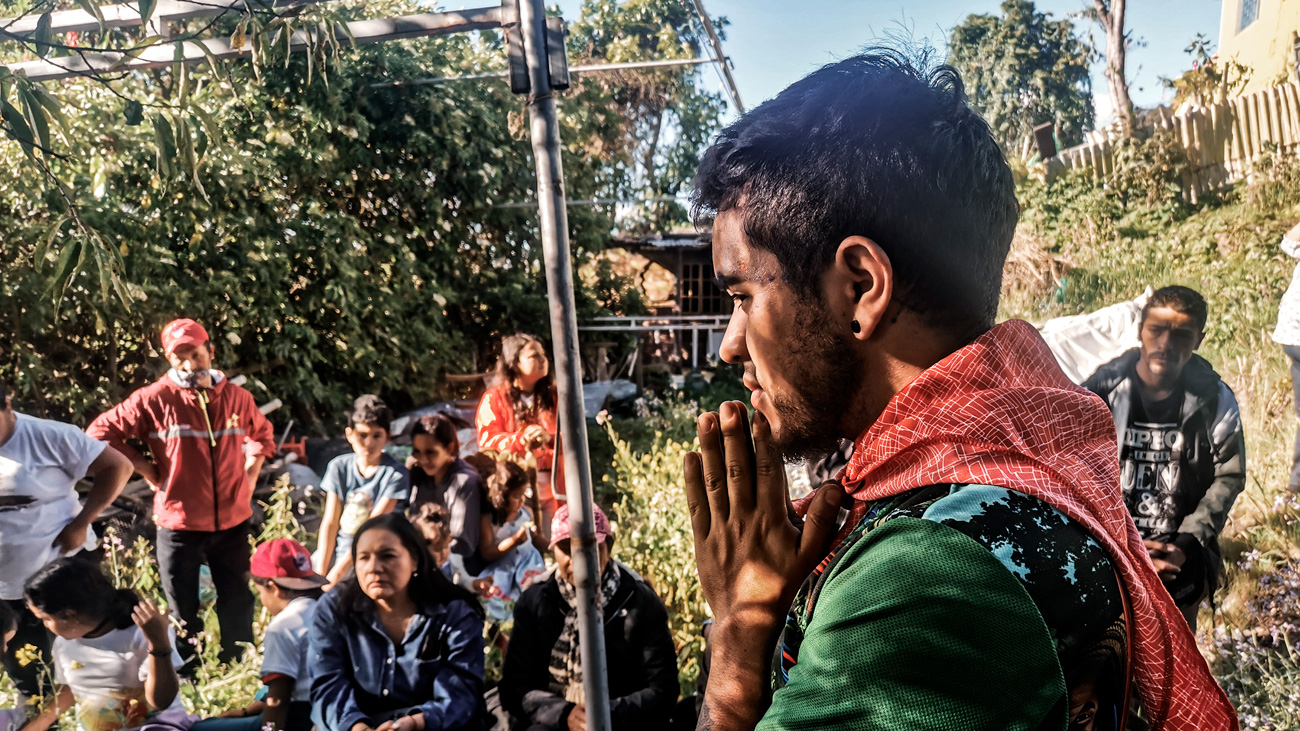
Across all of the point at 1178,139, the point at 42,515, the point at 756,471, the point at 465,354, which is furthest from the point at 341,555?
the point at 1178,139

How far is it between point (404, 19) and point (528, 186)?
3.75 metres

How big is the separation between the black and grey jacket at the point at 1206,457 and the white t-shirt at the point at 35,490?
4808 millimetres

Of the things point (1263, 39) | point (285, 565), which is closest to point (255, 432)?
point (285, 565)

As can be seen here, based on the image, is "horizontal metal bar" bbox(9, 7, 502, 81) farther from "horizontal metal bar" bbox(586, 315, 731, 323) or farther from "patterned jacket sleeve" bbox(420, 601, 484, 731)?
"horizontal metal bar" bbox(586, 315, 731, 323)

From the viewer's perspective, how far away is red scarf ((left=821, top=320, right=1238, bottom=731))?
75 cm

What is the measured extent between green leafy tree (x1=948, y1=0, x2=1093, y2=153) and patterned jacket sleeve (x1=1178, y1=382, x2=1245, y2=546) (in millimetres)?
1602

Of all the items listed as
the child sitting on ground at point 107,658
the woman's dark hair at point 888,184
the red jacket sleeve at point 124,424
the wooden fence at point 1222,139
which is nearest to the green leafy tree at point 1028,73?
the wooden fence at point 1222,139

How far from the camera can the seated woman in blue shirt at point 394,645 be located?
373cm

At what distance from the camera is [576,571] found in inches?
107

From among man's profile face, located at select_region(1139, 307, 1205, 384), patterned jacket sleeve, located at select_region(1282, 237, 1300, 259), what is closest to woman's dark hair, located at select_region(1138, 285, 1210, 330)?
man's profile face, located at select_region(1139, 307, 1205, 384)

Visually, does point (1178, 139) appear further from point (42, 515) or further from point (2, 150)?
point (2, 150)

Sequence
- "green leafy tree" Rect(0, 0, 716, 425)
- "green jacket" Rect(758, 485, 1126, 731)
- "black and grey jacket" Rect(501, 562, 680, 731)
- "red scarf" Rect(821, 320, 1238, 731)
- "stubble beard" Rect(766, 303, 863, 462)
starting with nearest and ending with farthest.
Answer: "green jacket" Rect(758, 485, 1126, 731), "red scarf" Rect(821, 320, 1238, 731), "stubble beard" Rect(766, 303, 863, 462), "black and grey jacket" Rect(501, 562, 680, 731), "green leafy tree" Rect(0, 0, 716, 425)

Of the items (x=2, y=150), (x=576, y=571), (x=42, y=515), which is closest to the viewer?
(x=576, y=571)

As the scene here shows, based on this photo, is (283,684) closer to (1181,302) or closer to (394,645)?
(394,645)
